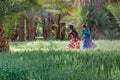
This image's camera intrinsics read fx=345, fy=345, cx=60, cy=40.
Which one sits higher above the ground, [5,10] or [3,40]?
[5,10]

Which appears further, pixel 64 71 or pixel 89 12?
pixel 89 12

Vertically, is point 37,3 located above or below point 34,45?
above

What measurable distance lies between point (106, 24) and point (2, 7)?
1779 centimetres

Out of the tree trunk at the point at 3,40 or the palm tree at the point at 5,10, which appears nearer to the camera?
the palm tree at the point at 5,10

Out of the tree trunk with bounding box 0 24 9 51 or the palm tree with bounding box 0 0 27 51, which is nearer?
the palm tree with bounding box 0 0 27 51

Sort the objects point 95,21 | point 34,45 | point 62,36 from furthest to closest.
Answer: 1. point 62,36
2. point 95,21
3. point 34,45

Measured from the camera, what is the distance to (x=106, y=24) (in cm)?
2983

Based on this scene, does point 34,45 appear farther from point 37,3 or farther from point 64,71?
point 64,71

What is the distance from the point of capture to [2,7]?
13.2 metres

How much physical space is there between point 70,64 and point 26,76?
1.55 meters

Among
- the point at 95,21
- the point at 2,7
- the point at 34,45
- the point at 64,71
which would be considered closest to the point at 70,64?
the point at 64,71

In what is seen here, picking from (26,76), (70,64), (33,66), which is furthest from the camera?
(70,64)

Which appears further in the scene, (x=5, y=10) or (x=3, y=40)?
(x=3, y=40)

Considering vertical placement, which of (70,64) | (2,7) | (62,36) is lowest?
(62,36)
